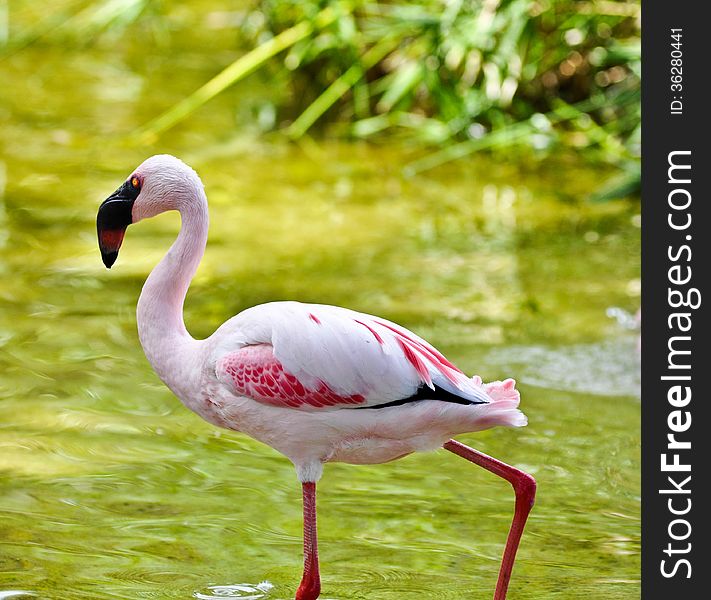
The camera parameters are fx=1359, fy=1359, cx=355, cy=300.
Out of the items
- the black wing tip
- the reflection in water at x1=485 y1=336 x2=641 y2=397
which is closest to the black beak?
the black wing tip

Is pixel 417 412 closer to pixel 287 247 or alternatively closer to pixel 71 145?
pixel 287 247

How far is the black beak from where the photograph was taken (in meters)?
3.42

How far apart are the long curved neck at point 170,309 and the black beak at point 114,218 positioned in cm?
13

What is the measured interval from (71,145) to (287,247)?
1.94 metres

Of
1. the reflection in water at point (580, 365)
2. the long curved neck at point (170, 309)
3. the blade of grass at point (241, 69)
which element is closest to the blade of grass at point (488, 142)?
the blade of grass at point (241, 69)

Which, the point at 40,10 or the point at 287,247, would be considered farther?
the point at 40,10

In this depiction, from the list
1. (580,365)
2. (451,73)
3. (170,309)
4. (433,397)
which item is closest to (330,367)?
(433,397)

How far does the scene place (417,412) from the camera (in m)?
3.19
